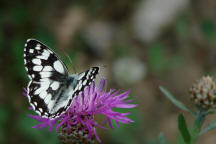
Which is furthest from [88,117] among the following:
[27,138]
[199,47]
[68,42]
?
[199,47]

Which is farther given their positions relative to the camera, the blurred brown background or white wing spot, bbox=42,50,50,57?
the blurred brown background

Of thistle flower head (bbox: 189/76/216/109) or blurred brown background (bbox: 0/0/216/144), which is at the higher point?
blurred brown background (bbox: 0/0/216/144)

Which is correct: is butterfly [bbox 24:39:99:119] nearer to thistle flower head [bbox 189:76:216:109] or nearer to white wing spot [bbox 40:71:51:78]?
white wing spot [bbox 40:71:51:78]

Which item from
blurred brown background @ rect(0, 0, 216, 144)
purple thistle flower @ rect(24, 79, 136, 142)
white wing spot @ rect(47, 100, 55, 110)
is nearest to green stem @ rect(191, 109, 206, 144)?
purple thistle flower @ rect(24, 79, 136, 142)

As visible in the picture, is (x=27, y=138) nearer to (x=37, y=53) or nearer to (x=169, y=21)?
(x=37, y=53)

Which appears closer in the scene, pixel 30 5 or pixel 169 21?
pixel 30 5

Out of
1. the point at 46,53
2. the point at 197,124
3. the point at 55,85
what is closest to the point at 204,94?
the point at 197,124

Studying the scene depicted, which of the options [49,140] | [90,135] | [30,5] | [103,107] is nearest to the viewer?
[90,135]

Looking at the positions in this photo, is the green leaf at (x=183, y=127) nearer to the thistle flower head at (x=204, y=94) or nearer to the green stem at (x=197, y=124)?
the green stem at (x=197, y=124)
